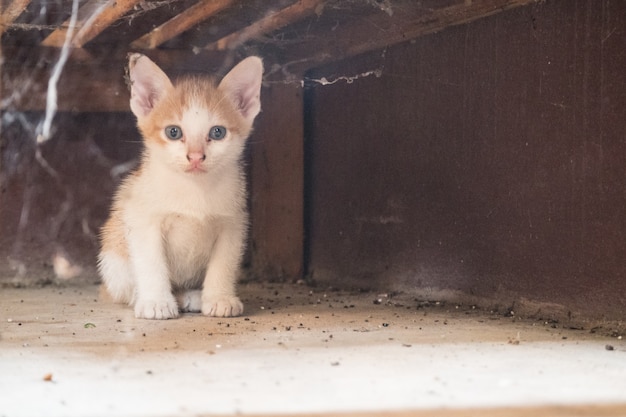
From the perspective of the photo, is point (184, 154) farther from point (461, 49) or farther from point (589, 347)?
point (589, 347)

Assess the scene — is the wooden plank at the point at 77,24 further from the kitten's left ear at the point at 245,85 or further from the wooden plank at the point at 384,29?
the wooden plank at the point at 384,29

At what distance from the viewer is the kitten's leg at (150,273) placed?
7.77ft

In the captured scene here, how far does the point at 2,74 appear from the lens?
121 inches

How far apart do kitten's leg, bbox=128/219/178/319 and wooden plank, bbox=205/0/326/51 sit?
0.78 metres

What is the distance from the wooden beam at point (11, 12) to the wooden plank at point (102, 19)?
9.4 inches

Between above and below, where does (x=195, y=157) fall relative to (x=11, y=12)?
below

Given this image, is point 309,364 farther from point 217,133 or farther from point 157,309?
point 217,133

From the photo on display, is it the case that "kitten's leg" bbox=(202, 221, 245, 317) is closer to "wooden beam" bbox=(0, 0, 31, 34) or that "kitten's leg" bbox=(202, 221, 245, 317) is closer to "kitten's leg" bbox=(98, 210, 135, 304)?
"kitten's leg" bbox=(98, 210, 135, 304)

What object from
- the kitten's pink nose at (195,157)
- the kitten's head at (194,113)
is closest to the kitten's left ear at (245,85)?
the kitten's head at (194,113)

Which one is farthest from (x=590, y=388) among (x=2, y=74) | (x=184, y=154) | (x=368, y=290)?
(x=2, y=74)

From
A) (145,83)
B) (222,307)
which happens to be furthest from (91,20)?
(222,307)

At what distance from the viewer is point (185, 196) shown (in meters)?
2.50

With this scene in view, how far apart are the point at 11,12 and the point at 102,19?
28 centimetres

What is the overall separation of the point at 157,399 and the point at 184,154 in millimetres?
1087
